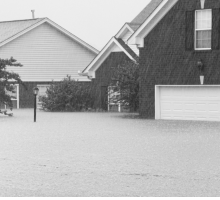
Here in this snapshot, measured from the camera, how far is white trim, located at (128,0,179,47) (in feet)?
116

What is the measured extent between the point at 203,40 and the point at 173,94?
3.37m

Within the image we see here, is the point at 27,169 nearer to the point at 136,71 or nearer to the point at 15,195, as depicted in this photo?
the point at 15,195

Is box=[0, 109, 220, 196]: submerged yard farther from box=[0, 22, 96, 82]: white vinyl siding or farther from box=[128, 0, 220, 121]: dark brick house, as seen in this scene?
box=[0, 22, 96, 82]: white vinyl siding

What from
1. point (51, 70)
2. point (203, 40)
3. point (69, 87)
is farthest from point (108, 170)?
point (51, 70)

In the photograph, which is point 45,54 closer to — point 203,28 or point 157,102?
point 157,102

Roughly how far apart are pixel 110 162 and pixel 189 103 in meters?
19.8

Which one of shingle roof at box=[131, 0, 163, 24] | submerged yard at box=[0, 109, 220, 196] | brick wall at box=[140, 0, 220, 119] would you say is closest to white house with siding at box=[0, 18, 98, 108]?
shingle roof at box=[131, 0, 163, 24]

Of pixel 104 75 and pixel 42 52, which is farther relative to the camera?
pixel 42 52

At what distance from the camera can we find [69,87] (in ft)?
164

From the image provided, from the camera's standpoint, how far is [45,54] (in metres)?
55.7

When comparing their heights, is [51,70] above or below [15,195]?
above

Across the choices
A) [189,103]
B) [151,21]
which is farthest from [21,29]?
[189,103]

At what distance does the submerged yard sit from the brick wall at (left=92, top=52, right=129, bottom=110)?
2085cm

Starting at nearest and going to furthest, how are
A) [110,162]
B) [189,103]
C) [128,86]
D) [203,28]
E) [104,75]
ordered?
[110,162] < [203,28] < [189,103] < [128,86] < [104,75]
